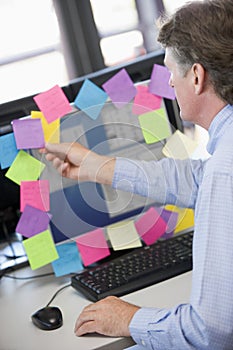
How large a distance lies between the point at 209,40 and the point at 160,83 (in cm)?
53

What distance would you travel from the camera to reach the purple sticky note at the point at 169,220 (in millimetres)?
1855

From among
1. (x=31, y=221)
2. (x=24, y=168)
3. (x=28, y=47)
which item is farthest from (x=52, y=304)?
(x=28, y=47)

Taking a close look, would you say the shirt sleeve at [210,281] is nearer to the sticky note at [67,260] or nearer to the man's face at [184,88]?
the man's face at [184,88]

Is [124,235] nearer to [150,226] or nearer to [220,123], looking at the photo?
[150,226]

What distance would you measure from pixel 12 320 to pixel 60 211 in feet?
1.04

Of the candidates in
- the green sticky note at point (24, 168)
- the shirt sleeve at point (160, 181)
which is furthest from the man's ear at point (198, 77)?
the green sticky note at point (24, 168)

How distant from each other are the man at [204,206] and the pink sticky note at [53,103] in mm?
378

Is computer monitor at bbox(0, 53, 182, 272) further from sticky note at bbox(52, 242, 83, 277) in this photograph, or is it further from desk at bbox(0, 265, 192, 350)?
desk at bbox(0, 265, 192, 350)

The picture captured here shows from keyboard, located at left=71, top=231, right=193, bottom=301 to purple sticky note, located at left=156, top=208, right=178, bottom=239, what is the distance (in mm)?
94

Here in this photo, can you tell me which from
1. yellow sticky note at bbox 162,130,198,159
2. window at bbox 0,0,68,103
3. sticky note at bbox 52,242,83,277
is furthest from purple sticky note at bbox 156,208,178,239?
window at bbox 0,0,68,103

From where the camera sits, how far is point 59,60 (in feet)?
15.5

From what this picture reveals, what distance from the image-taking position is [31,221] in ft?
5.74

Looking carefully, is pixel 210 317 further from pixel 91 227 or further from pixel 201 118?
pixel 91 227

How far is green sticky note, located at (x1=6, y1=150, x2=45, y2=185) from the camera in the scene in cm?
172
